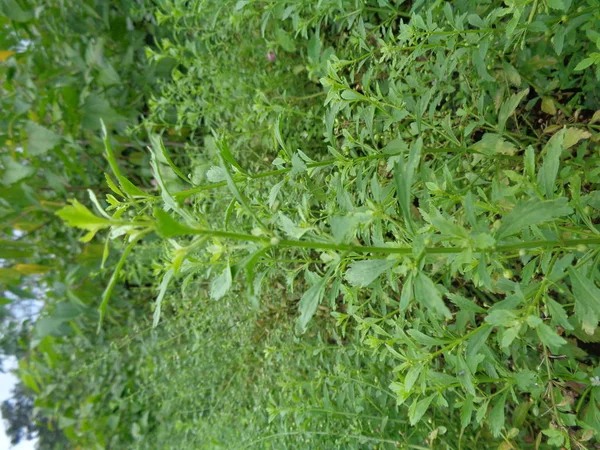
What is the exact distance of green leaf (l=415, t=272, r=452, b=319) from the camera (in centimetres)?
42

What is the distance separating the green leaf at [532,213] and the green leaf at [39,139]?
5.31 feet

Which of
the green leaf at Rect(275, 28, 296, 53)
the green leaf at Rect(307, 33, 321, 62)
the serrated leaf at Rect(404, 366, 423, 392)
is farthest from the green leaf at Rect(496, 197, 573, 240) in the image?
the green leaf at Rect(275, 28, 296, 53)

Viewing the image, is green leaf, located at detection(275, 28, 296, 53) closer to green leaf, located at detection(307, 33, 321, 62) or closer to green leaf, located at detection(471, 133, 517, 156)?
green leaf, located at detection(307, 33, 321, 62)

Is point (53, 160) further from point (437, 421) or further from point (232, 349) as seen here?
point (437, 421)

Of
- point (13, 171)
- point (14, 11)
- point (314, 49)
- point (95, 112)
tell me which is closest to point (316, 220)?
point (314, 49)

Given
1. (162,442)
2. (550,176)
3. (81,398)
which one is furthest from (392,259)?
(81,398)

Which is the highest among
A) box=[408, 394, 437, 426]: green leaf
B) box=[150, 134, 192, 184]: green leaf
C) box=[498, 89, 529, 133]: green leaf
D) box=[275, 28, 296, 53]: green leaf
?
box=[150, 134, 192, 184]: green leaf

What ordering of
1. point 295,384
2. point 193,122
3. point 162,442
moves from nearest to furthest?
point 295,384, point 193,122, point 162,442

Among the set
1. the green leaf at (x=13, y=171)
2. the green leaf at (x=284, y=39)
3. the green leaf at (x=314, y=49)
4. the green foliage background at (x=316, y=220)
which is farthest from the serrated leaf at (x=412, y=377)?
the green leaf at (x=13, y=171)

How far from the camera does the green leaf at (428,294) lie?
1.38 ft

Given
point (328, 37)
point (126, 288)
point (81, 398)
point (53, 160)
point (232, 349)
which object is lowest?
point (81, 398)

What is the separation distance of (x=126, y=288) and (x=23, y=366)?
81 cm

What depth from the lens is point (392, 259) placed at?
469mm

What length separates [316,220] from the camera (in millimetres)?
736
